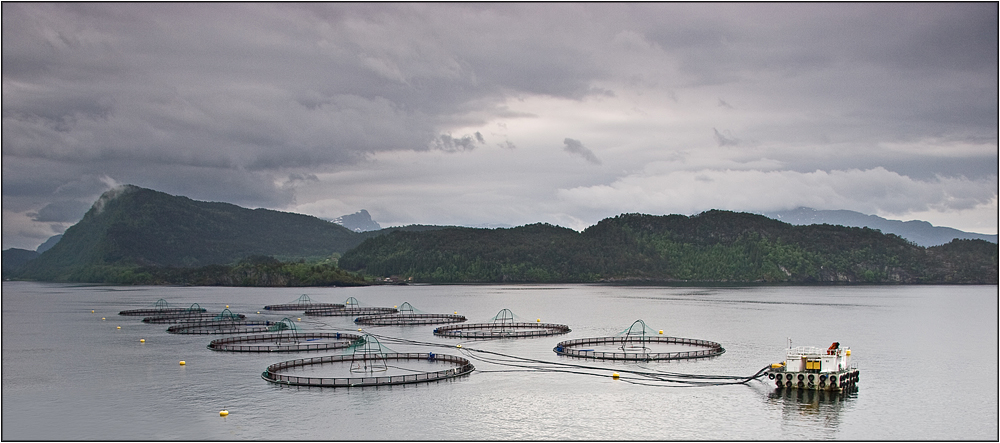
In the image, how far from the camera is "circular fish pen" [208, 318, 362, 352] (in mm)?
83894

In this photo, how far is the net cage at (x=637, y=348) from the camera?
247ft

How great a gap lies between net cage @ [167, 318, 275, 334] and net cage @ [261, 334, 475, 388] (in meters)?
28.8

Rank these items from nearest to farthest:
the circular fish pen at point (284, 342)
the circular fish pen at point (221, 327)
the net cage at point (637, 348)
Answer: the net cage at point (637, 348), the circular fish pen at point (284, 342), the circular fish pen at point (221, 327)

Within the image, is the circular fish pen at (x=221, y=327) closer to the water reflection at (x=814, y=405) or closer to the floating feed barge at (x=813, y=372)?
the floating feed barge at (x=813, y=372)

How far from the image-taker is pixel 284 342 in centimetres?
9125

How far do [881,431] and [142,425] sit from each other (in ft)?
139

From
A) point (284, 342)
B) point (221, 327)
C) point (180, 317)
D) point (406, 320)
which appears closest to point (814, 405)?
point (284, 342)

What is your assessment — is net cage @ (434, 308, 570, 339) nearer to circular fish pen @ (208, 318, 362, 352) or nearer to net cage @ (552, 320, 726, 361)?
net cage @ (552, 320, 726, 361)

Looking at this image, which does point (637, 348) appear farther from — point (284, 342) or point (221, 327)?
point (221, 327)

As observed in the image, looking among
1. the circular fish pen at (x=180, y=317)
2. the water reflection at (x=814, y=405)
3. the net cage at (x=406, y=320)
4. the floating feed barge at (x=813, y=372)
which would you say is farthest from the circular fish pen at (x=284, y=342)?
the water reflection at (x=814, y=405)

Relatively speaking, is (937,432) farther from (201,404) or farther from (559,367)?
(201,404)

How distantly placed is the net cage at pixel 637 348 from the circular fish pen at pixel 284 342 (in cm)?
2265

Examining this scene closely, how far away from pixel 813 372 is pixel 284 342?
55778mm

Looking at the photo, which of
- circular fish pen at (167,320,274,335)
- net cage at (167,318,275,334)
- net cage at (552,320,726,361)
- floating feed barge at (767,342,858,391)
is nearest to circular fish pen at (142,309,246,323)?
net cage at (167,318,275,334)
